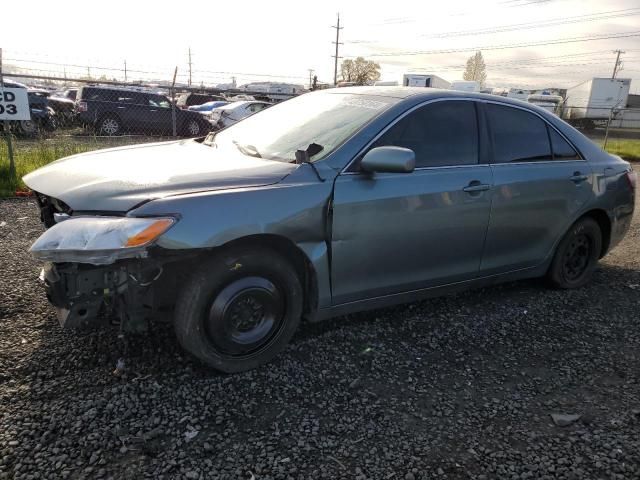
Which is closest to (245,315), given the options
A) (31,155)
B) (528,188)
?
(528,188)

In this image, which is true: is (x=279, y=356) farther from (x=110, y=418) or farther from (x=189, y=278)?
(x=110, y=418)

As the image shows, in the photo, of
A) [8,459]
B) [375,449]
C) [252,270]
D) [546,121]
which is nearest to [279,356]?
[252,270]

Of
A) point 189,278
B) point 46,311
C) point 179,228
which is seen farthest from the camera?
point 46,311

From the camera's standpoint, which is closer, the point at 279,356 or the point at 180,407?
the point at 180,407

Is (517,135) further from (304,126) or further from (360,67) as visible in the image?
(360,67)

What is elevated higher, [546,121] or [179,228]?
[546,121]

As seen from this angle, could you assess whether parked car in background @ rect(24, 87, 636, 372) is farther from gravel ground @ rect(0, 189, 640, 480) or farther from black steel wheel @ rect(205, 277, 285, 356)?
gravel ground @ rect(0, 189, 640, 480)

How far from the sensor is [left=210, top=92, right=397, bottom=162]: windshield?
3348mm

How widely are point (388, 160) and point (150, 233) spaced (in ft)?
4.70

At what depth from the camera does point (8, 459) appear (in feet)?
7.38

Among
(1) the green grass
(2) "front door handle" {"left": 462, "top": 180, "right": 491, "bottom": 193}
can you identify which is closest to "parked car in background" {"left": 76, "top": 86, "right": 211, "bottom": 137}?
(1) the green grass

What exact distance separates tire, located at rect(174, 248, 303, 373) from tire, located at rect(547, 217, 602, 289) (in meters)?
2.65

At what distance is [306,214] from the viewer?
117 inches

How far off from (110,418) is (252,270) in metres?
1.04
